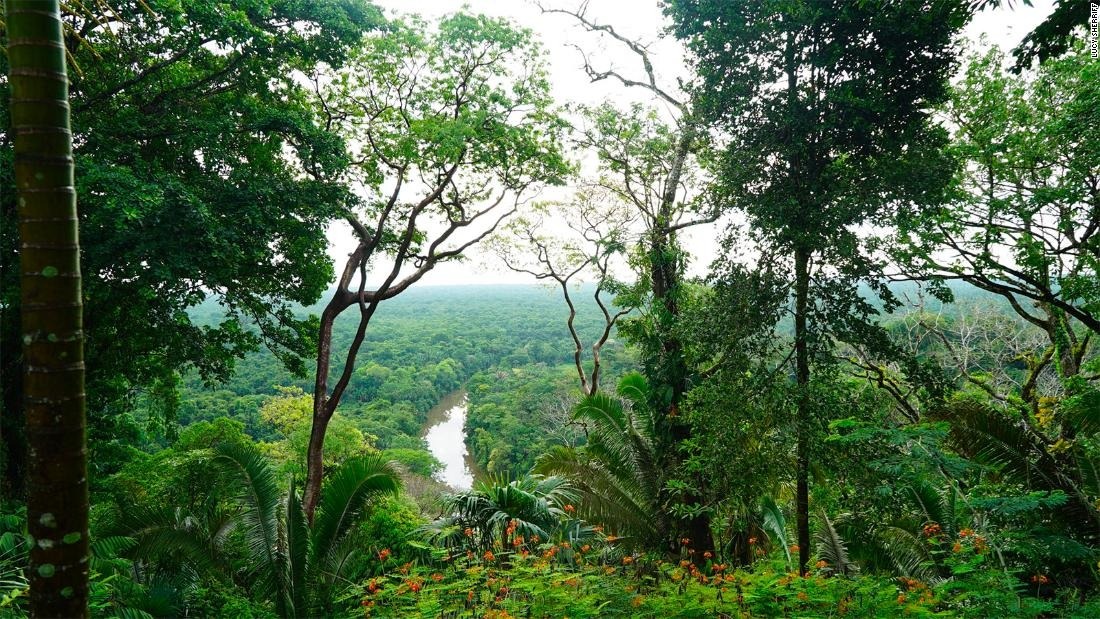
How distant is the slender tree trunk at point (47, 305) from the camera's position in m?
1.66

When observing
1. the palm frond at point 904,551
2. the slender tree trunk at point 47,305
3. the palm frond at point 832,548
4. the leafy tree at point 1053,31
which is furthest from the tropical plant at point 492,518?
the leafy tree at point 1053,31

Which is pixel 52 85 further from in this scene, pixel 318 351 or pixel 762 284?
pixel 318 351

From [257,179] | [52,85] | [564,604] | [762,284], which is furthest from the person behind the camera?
[257,179]

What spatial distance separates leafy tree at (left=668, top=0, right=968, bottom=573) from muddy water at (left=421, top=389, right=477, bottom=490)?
2408 centimetres

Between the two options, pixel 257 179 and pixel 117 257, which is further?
pixel 257 179

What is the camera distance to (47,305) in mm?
1684

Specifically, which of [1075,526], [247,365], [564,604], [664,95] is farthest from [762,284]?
[247,365]

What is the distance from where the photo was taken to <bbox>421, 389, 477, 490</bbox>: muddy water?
2972 cm

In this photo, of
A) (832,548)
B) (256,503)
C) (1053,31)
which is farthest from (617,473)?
(1053,31)

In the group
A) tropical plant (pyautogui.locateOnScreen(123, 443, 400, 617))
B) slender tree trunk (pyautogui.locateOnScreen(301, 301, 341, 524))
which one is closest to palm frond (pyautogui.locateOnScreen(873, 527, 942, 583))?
tropical plant (pyautogui.locateOnScreen(123, 443, 400, 617))

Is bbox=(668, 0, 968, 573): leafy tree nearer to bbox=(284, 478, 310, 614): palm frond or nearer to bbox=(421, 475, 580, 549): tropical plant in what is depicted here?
bbox=(421, 475, 580, 549): tropical plant

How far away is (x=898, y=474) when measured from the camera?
536 cm

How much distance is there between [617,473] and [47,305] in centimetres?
841

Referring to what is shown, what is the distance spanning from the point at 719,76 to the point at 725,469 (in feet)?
13.9
